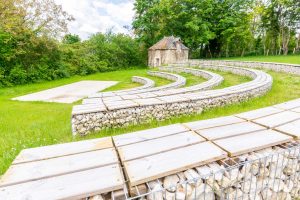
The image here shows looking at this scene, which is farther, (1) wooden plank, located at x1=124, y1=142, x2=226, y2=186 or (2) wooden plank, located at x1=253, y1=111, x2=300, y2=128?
(2) wooden plank, located at x1=253, y1=111, x2=300, y2=128

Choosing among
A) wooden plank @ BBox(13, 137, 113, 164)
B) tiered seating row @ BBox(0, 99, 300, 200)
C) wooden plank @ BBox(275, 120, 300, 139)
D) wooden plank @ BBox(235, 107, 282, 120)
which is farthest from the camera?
wooden plank @ BBox(235, 107, 282, 120)

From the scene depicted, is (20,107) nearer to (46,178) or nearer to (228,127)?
(46,178)

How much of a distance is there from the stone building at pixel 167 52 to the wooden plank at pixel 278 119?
22639mm

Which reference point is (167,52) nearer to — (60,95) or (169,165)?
(60,95)

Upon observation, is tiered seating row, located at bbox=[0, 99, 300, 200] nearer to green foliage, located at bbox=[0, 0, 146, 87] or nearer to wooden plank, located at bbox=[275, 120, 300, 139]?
wooden plank, located at bbox=[275, 120, 300, 139]

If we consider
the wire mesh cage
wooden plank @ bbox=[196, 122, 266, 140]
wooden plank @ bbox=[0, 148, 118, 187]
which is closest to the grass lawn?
wooden plank @ bbox=[0, 148, 118, 187]

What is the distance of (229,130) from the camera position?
8.01 ft

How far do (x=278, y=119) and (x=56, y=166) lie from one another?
2.82 m

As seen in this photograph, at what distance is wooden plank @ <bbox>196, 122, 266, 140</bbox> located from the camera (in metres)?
2.29

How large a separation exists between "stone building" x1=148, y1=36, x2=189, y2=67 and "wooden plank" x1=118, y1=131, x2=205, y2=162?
23488 millimetres

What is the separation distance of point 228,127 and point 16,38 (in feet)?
54.2

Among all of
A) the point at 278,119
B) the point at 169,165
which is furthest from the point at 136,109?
the point at 169,165

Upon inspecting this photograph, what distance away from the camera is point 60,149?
6.65ft

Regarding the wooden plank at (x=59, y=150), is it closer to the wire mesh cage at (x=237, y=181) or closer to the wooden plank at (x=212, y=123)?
the wire mesh cage at (x=237, y=181)
